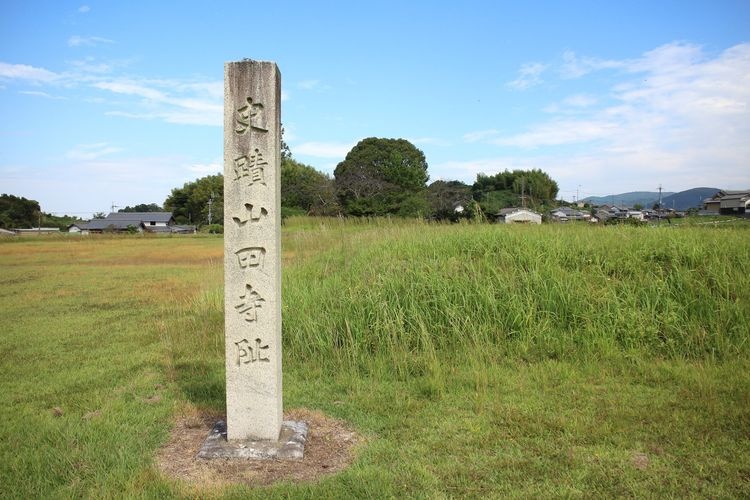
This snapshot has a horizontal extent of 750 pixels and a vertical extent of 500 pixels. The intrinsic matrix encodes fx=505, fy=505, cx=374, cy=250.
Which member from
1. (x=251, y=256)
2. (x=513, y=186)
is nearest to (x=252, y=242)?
(x=251, y=256)

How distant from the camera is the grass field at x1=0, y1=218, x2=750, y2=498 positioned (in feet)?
11.0

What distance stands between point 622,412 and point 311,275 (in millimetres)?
5811

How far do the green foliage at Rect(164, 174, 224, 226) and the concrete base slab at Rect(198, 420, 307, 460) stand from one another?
51.6m

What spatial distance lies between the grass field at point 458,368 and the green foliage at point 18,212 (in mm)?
49779

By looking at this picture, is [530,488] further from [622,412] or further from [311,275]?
[311,275]

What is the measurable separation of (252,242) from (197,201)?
58513 mm

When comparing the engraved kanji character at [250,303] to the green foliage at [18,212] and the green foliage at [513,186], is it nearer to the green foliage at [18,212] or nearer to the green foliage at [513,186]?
the green foliage at [513,186]

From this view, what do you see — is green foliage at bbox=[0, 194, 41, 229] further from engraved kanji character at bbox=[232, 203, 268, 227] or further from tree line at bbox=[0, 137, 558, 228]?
engraved kanji character at bbox=[232, 203, 268, 227]

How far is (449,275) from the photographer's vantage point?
702 centimetres

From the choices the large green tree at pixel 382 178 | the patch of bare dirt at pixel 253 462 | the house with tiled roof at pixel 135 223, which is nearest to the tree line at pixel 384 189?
the large green tree at pixel 382 178

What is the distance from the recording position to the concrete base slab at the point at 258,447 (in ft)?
12.0

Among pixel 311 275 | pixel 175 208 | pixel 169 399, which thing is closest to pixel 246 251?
pixel 169 399

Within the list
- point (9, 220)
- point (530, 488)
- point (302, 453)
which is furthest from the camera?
point (9, 220)

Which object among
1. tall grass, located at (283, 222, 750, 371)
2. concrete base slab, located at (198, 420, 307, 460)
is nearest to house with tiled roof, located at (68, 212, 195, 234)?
tall grass, located at (283, 222, 750, 371)
